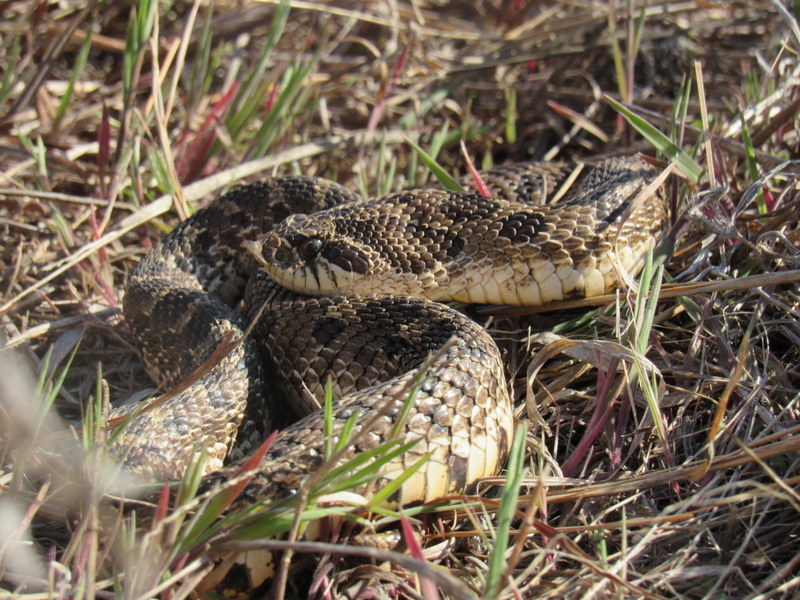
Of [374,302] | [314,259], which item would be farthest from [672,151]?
[314,259]

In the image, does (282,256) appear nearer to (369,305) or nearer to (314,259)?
(314,259)

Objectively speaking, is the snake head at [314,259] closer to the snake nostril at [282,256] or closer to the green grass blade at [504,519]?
the snake nostril at [282,256]

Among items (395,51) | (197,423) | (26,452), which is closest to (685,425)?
(197,423)

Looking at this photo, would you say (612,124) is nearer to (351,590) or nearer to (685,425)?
(685,425)

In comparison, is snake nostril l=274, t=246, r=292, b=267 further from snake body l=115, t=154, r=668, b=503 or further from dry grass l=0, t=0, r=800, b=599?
dry grass l=0, t=0, r=800, b=599

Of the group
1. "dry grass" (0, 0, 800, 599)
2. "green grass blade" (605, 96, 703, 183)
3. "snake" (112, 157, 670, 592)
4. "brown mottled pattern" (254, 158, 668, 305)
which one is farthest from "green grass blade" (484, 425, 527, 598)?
"green grass blade" (605, 96, 703, 183)

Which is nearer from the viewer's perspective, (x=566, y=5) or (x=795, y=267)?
(x=795, y=267)
